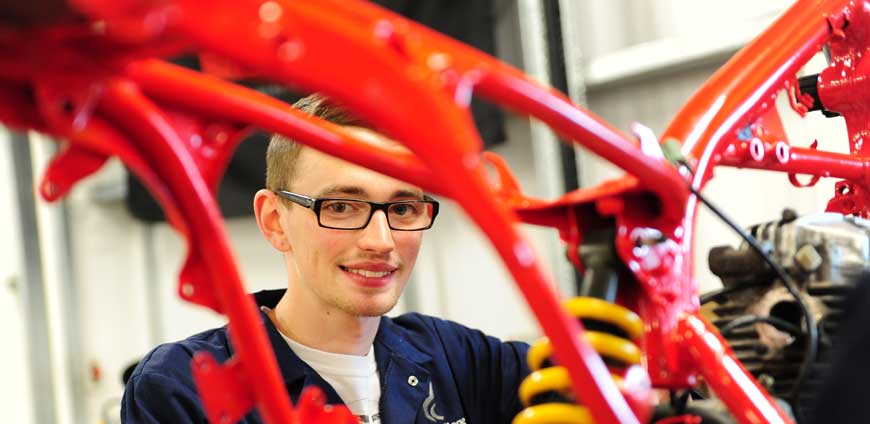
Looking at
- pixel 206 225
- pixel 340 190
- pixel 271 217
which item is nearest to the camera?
pixel 206 225

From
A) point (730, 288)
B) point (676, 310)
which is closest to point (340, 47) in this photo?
point (676, 310)

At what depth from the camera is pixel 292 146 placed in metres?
1.23

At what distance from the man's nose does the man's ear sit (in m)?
0.14

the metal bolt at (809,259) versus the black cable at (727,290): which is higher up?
the metal bolt at (809,259)

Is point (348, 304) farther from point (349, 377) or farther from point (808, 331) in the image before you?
point (808, 331)

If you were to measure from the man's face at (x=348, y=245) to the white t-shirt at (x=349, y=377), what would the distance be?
63 mm

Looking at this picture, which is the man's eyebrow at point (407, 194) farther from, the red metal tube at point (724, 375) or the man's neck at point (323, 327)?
the red metal tube at point (724, 375)

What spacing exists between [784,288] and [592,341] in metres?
0.26

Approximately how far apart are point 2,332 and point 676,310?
2.88 metres

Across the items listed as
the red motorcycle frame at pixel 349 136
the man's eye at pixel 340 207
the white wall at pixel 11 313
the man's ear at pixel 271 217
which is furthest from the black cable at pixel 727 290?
the white wall at pixel 11 313

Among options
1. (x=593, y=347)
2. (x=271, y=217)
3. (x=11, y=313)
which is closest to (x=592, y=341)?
(x=593, y=347)

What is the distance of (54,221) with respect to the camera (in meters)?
3.18

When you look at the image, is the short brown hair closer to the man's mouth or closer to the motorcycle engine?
the man's mouth

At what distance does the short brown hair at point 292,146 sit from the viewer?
1.17 meters
